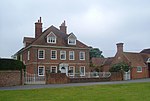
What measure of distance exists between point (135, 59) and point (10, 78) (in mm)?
32766

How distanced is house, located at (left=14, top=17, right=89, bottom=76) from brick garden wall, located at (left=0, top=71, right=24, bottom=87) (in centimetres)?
1417

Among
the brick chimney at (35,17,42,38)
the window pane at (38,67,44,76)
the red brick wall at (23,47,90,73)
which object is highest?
the brick chimney at (35,17,42,38)

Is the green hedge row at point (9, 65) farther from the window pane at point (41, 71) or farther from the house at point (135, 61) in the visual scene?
the house at point (135, 61)

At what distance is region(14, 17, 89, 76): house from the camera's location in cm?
4662

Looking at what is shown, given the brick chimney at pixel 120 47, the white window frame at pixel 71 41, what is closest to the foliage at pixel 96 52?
the brick chimney at pixel 120 47

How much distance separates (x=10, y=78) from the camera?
30.4 metres

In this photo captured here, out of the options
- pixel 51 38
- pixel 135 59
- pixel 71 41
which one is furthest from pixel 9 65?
pixel 135 59

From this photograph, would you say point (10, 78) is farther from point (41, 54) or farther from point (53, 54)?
point (53, 54)

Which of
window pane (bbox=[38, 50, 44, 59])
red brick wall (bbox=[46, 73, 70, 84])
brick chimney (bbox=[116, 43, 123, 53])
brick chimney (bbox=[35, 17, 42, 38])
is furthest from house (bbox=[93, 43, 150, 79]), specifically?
red brick wall (bbox=[46, 73, 70, 84])

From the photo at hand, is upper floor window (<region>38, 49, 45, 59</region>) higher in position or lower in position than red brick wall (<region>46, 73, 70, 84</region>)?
higher

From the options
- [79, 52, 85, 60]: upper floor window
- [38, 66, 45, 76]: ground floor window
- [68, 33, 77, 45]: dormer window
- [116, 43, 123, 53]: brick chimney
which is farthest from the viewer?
[116, 43, 123, 53]: brick chimney

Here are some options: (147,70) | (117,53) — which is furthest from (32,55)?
(147,70)

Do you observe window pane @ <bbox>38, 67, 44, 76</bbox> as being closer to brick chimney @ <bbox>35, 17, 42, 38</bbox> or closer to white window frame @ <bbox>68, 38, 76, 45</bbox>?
brick chimney @ <bbox>35, 17, 42, 38</bbox>

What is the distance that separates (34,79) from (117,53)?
87.0ft
